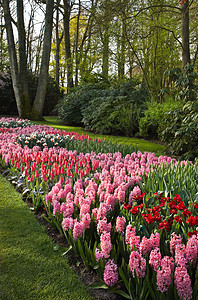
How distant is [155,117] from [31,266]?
6941 millimetres

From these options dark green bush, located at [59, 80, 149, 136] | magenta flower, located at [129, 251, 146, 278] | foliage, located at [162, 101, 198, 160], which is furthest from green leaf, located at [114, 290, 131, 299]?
dark green bush, located at [59, 80, 149, 136]

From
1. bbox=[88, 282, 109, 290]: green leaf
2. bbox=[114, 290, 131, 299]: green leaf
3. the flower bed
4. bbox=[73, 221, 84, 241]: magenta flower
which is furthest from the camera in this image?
bbox=[73, 221, 84, 241]: magenta flower

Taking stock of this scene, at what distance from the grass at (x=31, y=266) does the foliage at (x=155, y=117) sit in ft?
19.0

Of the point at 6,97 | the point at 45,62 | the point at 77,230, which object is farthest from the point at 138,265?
the point at 6,97

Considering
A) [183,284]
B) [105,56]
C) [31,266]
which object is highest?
[105,56]

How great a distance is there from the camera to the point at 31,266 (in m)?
2.23


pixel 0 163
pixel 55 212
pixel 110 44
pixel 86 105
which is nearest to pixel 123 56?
pixel 110 44

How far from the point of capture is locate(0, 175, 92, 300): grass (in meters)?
1.93

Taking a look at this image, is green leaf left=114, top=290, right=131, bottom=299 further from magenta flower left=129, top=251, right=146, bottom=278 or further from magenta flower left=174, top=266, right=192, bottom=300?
magenta flower left=174, top=266, right=192, bottom=300

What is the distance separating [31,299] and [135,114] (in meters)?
8.54

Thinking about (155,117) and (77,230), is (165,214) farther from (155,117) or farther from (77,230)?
(155,117)

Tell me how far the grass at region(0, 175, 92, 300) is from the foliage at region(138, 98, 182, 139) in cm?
578

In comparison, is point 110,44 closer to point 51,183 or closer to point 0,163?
Answer: point 0,163

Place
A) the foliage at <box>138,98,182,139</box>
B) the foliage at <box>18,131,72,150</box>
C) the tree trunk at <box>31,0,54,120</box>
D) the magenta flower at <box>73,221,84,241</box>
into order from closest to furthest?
the magenta flower at <box>73,221,84,241</box>, the foliage at <box>18,131,72,150</box>, the foliage at <box>138,98,182,139</box>, the tree trunk at <box>31,0,54,120</box>
